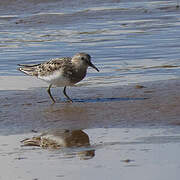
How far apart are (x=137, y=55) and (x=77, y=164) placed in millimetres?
7177

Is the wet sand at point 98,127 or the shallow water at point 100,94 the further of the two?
the shallow water at point 100,94

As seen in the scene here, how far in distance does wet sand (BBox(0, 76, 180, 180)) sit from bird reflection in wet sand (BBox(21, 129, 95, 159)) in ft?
0.29

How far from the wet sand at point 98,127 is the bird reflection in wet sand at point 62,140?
88mm

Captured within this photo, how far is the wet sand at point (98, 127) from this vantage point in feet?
23.8

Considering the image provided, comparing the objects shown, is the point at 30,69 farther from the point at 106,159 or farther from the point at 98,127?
the point at 106,159

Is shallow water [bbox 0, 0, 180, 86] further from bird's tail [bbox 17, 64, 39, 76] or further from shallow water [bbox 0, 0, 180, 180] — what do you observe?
bird's tail [bbox 17, 64, 39, 76]

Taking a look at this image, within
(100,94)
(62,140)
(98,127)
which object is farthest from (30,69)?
(62,140)

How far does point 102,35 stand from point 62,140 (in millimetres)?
8740

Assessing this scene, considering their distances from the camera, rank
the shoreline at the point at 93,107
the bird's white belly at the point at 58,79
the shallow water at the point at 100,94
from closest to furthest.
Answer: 1. the shallow water at the point at 100,94
2. the shoreline at the point at 93,107
3. the bird's white belly at the point at 58,79

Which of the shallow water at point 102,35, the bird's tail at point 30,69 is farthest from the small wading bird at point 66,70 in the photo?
the shallow water at point 102,35

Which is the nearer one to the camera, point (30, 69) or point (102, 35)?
point (30, 69)

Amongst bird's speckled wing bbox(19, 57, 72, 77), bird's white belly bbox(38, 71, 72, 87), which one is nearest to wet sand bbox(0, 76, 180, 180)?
bird's white belly bbox(38, 71, 72, 87)

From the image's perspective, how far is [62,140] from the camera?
28.0 ft

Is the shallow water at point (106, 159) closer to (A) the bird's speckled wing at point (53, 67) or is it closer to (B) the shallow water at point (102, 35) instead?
(A) the bird's speckled wing at point (53, 67)
